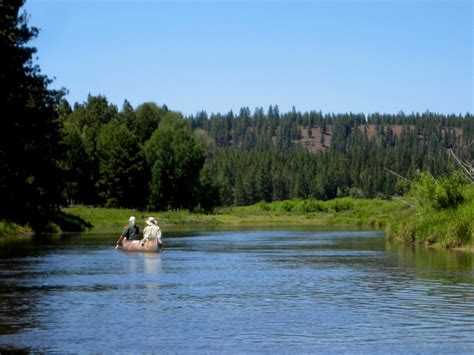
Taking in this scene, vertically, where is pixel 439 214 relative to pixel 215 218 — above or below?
above

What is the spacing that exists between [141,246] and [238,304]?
67.0 feet

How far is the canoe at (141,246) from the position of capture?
130 feet

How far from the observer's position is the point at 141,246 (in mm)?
40125

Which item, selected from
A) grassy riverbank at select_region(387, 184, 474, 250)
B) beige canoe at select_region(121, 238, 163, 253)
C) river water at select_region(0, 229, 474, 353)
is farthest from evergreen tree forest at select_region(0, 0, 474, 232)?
river water at select_region(0, 229, 474, 353)

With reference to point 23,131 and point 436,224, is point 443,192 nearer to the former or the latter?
point 436,224

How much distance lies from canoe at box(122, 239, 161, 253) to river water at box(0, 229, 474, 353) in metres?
3.53

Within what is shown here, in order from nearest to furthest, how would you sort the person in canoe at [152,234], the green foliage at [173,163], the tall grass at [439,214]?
the tall grass at [439,214] → the person in canoe at [152,234] → the green foliage at [173,163]

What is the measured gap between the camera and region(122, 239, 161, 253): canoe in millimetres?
39750

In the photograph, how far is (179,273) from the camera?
1136 inches

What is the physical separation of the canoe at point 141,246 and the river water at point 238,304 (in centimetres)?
353

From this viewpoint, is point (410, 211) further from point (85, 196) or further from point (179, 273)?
point (85, 196)

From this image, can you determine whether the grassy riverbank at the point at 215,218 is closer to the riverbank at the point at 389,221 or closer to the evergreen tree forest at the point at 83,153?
the riverbank at the point at 389,221

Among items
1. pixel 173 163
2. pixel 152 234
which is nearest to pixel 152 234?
pixel 152 234

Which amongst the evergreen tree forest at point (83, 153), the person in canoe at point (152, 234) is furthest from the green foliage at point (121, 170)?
the person in canoe at point (152, 234)
